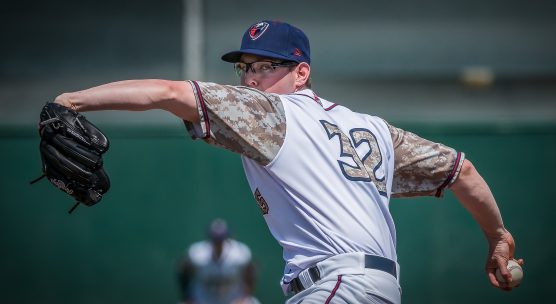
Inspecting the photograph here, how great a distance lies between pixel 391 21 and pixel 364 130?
5984 millimetres

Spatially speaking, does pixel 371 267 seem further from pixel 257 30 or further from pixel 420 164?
pixel 257 30

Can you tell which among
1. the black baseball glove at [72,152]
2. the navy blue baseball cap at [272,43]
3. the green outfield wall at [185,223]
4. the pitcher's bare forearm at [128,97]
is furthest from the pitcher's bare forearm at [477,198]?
the green outfield wall at [185,223]

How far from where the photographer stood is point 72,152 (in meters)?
2.97

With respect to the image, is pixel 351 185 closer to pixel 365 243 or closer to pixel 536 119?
pixel 365 243

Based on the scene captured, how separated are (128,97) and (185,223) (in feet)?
17.2

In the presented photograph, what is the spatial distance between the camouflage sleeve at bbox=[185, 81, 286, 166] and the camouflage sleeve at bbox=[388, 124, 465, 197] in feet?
2.21

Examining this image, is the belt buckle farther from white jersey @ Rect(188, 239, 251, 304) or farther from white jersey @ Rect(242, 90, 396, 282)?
white jersey @ Rect(188, 239, 251, 304)

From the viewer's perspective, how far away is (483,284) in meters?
7.80

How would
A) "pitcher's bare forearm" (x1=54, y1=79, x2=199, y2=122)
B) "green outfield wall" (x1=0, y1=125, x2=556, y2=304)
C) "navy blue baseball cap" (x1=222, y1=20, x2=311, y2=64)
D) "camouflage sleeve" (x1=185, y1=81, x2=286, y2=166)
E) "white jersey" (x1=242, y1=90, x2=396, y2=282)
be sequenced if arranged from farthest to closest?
"green outfield wall" (x1=0, y1=125, x2=556, y2=304), "navy blue baseball cap" (x1=222, y1=20, x2=311, y2=64), "white jersey" (x1=242, y1=90, x2=396, y2=282), "camouflage sleeve" (x1=185, y1=81, x2=286, y2=166), "pitcher's bare forearm" (x1=54, y1=79, x2=199, y2=122)

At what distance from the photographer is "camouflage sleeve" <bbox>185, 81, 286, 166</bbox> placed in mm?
3037

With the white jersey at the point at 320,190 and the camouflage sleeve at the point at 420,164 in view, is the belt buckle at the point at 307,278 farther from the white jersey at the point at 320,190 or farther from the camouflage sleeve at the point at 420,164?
the camouflage sleeve at the point at 420,164

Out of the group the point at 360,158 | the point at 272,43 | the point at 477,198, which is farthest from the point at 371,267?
the point at 272,43

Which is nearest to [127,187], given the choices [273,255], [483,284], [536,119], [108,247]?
[108,247]

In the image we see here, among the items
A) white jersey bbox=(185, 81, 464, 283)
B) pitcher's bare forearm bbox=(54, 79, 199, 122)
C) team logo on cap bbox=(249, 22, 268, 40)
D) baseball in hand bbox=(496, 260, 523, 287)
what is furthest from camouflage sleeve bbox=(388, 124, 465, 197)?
pitcher's bare forearm bbox=(54, 79, 199, 122)
